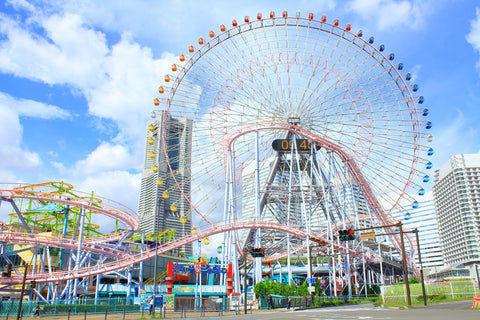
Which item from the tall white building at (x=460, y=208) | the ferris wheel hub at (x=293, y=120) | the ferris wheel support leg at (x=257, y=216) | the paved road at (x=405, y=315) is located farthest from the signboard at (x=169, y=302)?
the tall white building at (x=460, y=208)

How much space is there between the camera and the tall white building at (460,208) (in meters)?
126

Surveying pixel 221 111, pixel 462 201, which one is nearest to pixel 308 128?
pixel 221 111

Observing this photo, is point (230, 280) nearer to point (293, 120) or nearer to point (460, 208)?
point (293, 120)

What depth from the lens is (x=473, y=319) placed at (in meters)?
15.4

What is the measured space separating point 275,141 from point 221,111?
10004mm

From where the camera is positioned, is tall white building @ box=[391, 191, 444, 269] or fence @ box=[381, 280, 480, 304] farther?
tall white building @ box=[391, 191, 444, 269]

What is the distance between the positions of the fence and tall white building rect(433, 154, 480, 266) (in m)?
101

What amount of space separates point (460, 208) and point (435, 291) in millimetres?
115095

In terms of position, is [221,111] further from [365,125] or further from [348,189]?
[348,189]

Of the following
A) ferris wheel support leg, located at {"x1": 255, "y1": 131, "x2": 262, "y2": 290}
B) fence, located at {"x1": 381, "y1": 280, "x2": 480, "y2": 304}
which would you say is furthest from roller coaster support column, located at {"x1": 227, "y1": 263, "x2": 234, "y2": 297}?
fence, located at {"x1": 381, "y1": 280, "x2": 480, "y2": 304}

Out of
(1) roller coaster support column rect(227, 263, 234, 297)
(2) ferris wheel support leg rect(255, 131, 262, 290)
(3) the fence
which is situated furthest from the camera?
(2) ferris wheel support leg rect(255, 131, 262, 290)

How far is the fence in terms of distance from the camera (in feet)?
103

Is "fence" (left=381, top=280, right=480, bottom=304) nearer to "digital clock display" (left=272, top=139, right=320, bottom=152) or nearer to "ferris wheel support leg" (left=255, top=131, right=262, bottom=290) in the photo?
"ferris wheel support leg" (left=255, top=131, right=262, bottom=290)

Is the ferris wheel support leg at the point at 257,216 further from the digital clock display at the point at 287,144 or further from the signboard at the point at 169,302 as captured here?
the signboard at the point at 169,302
